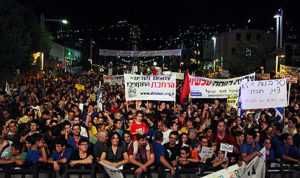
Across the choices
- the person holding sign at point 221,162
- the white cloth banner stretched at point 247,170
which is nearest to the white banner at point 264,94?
the white cloth banner stretched at point 247,170

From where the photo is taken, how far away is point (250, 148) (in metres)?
6.83

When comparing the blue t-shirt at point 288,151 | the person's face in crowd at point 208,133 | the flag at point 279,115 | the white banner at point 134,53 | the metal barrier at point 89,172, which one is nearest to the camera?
the metal barrier at point 89,172

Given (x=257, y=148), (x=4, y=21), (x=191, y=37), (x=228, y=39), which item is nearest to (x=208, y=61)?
(x=228, y=39)

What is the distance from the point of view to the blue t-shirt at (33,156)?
6.26 meters

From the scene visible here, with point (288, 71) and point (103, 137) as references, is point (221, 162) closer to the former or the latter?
point (103, 137)

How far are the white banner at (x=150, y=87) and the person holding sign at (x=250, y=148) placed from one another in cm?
455

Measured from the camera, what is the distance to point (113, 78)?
64.1 ft

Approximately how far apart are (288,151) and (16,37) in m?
24.4

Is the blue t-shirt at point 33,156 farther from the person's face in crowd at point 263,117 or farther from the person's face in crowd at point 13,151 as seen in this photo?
the person's face in crowd at point 263,117

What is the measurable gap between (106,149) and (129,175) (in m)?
0.66

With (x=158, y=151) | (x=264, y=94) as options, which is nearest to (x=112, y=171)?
(x=158, y=151)

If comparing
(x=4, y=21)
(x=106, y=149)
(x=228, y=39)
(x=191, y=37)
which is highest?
(x=191, y=37)

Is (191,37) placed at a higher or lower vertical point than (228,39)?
higher

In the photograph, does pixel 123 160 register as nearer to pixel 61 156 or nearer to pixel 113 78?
pixel 61 156
